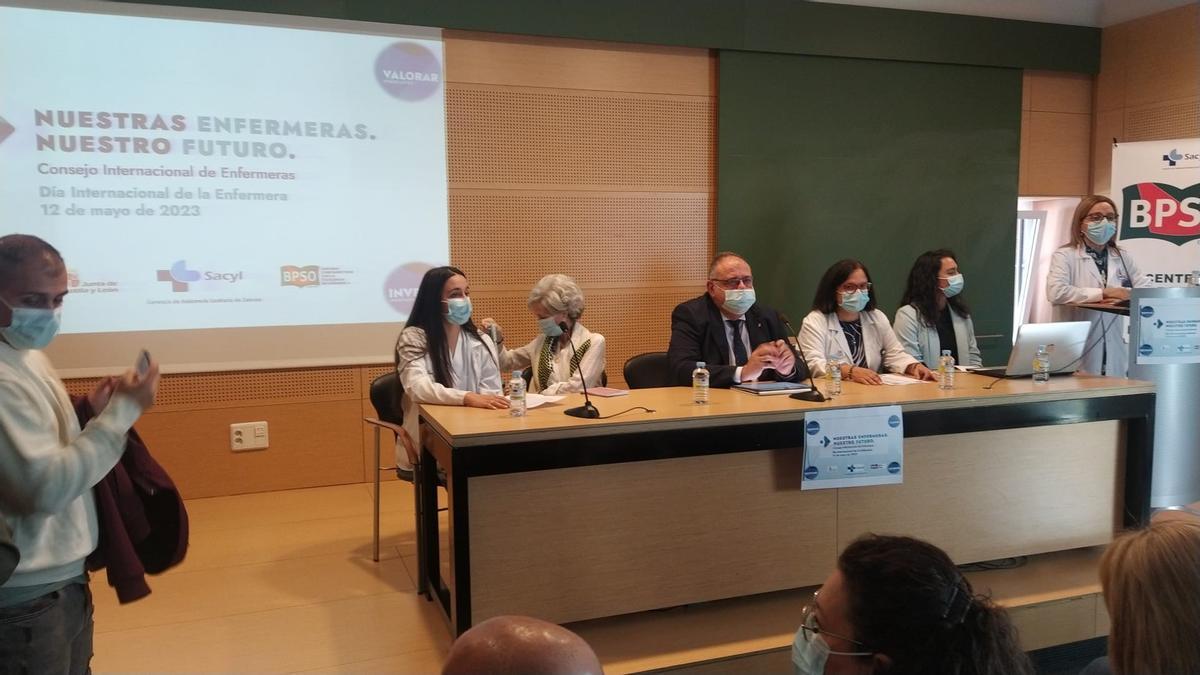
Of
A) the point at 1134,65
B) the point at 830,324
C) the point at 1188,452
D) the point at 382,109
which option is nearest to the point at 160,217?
the point at 382,109

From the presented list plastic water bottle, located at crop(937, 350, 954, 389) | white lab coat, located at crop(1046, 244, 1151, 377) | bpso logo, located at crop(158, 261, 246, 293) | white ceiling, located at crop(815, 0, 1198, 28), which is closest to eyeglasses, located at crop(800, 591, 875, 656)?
plastic water bottle, located at crop(937, 350, 954, 389)

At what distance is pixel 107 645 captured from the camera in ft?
9.05

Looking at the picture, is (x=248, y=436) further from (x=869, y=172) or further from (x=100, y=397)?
(x=869, y=172)

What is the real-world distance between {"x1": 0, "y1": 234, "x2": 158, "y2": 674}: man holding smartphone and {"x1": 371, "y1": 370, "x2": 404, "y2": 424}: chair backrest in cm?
194

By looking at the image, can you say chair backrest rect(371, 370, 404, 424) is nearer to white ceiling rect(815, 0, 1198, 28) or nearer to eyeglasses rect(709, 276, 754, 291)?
eyeglasses rect(709, 276, 754, 291)

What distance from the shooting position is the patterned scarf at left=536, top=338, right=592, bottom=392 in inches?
146

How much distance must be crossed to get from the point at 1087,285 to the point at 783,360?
252 cm

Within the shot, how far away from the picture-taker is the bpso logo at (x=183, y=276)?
13.8 feet

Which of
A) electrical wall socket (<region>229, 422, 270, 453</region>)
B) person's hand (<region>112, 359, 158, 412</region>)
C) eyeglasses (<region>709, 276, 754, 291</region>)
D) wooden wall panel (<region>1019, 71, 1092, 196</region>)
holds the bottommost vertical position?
→ electrical wall socket (<region>229, 422, 270, 453</region>)

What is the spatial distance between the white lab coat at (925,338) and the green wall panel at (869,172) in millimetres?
1316

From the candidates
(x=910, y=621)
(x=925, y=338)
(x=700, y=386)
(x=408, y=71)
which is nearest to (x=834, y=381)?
(x=700, y=386)

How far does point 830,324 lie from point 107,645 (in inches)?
129

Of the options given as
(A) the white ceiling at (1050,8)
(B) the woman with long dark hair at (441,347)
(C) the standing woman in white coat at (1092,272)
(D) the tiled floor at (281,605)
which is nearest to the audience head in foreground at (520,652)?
(D) the tiled floor at (281,605)

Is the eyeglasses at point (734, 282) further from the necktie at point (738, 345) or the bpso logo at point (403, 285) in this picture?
the bpso logo at point (403, 285)
